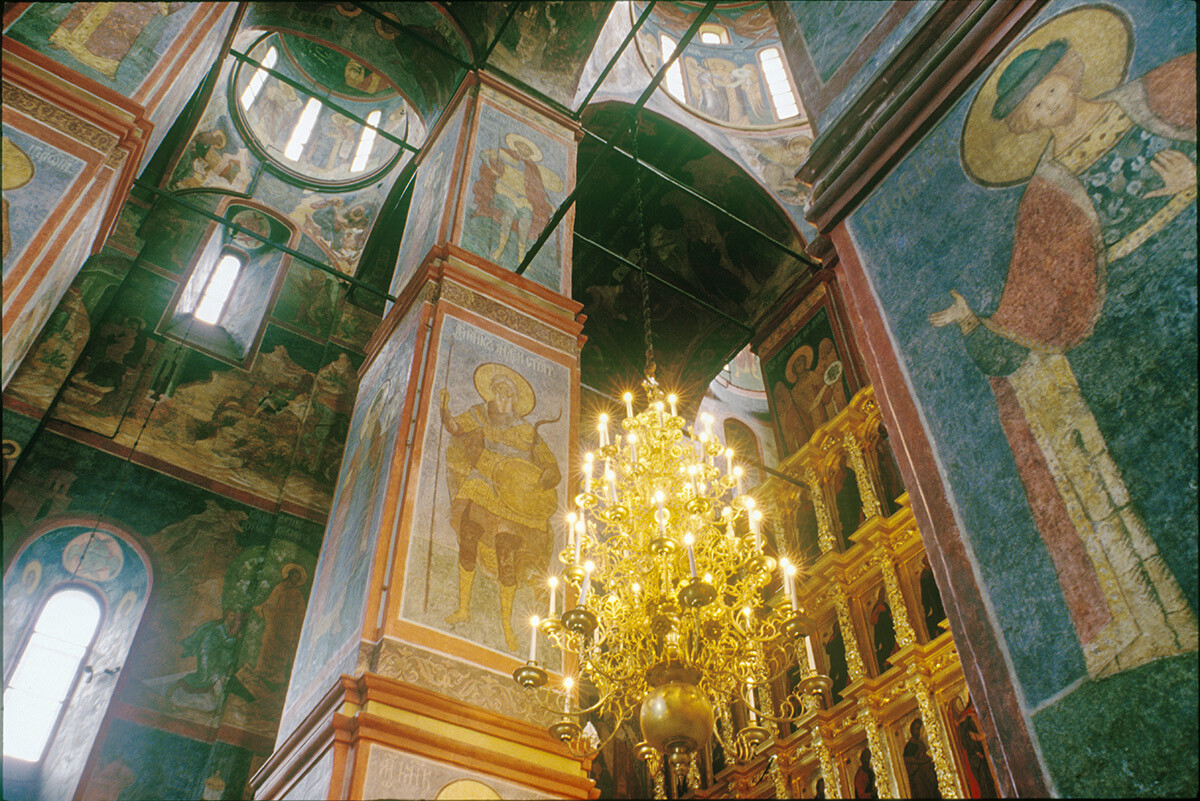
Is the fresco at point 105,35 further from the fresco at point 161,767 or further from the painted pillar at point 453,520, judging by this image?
the fresco at point 161,767

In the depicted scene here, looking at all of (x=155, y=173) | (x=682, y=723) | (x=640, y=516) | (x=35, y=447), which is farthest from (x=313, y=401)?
(x=682, y=723)

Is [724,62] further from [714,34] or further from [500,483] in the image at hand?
[500,483]

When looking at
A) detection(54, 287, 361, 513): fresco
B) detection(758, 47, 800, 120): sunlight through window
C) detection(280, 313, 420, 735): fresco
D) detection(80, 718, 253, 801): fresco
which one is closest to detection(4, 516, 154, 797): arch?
detection(80, 718, 253, 801): fresco

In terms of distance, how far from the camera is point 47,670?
7.58m

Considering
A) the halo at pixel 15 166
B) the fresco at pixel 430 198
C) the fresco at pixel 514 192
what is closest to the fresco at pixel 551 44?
the fresco at pixel 514 192

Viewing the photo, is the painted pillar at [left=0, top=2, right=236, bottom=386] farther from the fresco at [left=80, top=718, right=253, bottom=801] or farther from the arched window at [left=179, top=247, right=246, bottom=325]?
the arched window at [left=179, top=247, right=246, bottom=325]

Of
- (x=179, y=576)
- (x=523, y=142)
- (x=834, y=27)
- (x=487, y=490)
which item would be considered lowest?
(x=487, y=490)

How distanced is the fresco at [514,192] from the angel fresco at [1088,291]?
4.55m

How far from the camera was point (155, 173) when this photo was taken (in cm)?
1112

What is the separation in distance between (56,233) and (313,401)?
5908 mm

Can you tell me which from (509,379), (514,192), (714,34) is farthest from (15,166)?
(714,34)

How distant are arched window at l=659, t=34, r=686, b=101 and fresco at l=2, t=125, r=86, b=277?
903 cm

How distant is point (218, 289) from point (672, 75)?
734 centimetres

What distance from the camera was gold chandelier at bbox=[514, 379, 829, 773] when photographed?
4.02 meters
